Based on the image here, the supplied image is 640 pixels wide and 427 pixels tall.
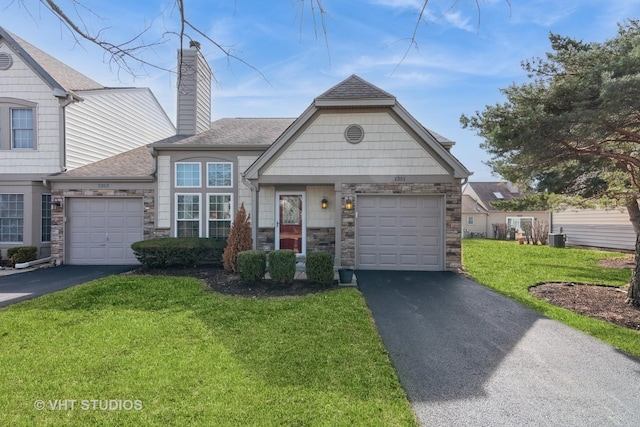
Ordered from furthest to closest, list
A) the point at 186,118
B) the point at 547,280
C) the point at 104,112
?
the point at 104,112 < the point at 186,118 < the point at 547,280

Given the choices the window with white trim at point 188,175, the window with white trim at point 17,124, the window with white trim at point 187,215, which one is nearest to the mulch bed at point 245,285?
the window with white trim at point 187,215

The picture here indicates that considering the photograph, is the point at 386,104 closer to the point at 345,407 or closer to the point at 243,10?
the point at 243,10

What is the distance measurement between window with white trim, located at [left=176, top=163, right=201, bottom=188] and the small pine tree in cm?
277

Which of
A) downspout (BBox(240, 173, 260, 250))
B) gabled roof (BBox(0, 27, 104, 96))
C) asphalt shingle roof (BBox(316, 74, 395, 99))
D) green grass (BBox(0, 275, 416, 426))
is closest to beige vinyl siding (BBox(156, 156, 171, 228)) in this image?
downspout (BBox(240, 173, 260, 250))

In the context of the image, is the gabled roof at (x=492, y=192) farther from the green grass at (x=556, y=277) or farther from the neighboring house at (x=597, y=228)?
the green grass at (x=556, y=277)

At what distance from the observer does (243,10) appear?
11.2 ft

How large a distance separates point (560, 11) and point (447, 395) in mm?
4804

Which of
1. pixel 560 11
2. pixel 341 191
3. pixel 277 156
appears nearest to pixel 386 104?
pixel 341 191

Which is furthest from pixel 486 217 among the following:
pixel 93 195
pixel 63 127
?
pixel 63 127

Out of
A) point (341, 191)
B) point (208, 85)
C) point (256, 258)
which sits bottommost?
point (256, 258)

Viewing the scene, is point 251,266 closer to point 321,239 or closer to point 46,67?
point 321,239

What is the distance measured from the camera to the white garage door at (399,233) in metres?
9.55

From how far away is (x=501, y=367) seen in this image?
12.8 ft

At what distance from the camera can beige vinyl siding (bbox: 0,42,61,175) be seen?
10750mm
